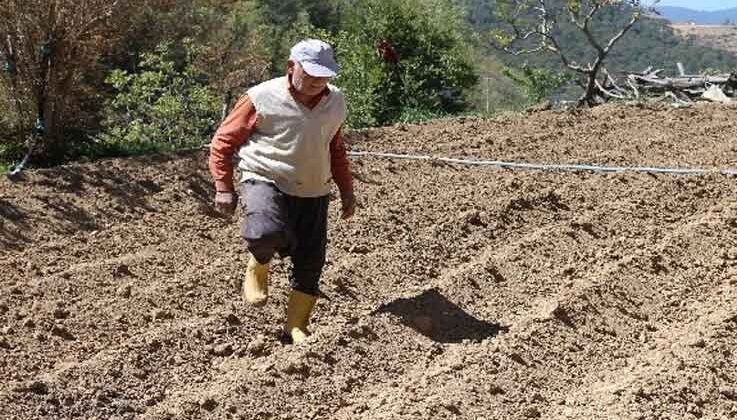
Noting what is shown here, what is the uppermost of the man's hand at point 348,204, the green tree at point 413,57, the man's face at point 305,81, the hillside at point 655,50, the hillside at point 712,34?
the man's face at point 305,81

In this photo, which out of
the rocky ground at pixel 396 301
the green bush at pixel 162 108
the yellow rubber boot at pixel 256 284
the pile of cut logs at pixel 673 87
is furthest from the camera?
the pile of cut logs at pixel 673 87

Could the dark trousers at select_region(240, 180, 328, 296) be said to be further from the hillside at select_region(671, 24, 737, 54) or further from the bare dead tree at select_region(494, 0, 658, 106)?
the hillside at select_region(671, 24, 737, 54)

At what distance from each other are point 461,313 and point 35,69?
12.0 feet

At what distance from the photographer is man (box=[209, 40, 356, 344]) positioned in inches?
169

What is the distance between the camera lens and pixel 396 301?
5004mm

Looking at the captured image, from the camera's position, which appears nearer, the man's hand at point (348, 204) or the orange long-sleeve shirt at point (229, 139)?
the orange long-sleeve shirt at point (229, 139)

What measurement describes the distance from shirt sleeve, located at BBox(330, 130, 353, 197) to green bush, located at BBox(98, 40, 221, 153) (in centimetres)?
502

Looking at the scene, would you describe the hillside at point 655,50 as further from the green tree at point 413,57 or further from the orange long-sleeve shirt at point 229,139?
the orange long-sleeve shirt at point 229,139

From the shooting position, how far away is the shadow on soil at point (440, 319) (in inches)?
184

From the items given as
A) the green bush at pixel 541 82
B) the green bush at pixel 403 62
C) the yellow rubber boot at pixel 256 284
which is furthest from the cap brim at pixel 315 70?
the green bush at pixel 541 82

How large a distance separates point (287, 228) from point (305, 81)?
0.64 metres

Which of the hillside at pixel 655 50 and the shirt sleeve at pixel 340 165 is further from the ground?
the shirt sleeve at pixel 340 165

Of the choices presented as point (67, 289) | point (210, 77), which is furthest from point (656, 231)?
point (210, 77)

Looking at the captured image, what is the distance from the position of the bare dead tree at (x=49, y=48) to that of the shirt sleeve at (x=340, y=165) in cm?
296
